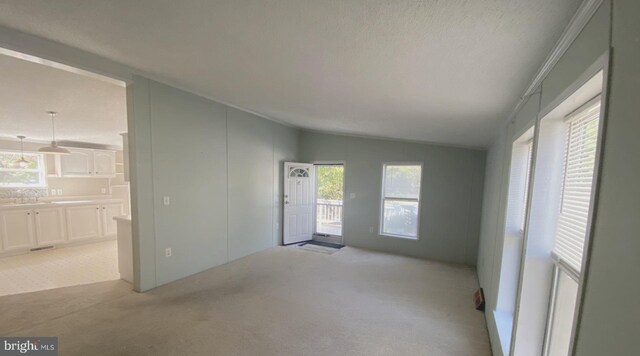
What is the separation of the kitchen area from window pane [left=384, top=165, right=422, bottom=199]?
4372mm

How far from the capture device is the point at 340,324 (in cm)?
256

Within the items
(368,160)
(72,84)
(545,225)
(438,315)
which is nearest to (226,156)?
(72,84)

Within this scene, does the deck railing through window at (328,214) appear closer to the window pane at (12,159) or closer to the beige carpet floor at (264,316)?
the beige carpet floor at (264,316)

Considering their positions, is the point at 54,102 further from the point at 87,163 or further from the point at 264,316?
the point at 264,316

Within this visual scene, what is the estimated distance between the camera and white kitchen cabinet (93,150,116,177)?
5.98 m

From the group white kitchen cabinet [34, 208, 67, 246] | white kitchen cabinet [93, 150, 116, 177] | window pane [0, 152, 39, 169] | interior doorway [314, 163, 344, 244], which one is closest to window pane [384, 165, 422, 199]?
interior doorway [314, 163, 344, 244]

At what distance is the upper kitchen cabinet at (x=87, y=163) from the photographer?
18.2 ft

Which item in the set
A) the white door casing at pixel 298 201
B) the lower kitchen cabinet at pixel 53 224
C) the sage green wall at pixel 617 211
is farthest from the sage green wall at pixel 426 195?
the lower kitchen cabinet at pixel 53 224

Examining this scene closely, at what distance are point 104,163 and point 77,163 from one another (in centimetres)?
49

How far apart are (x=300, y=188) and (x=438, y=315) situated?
3.60 m

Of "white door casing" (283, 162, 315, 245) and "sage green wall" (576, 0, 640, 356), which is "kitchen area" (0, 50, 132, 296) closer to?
"white door casing" (283, 162, 315, 245)

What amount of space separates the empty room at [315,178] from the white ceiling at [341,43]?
17 millimetres

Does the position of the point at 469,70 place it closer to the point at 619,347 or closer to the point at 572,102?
the point at 572,102

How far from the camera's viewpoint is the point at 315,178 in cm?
599
